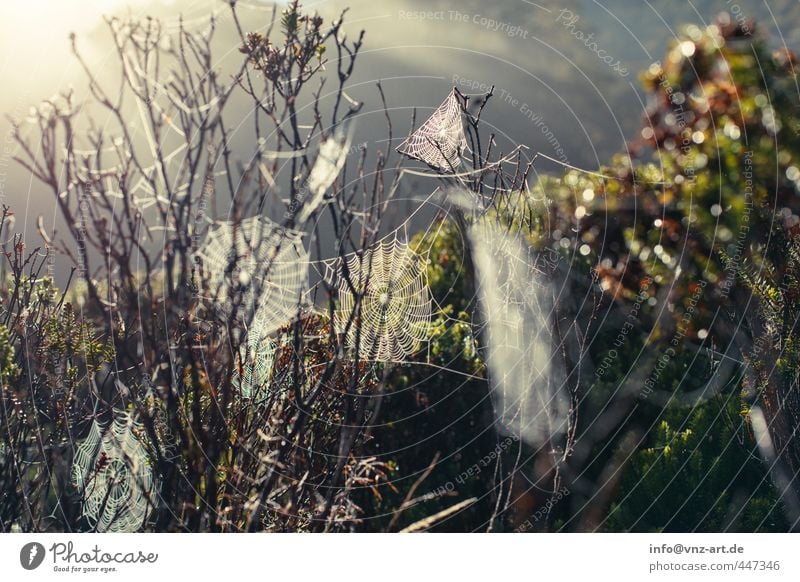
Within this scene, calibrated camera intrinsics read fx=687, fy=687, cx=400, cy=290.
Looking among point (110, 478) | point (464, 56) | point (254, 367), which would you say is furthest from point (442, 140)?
point (110, 478)

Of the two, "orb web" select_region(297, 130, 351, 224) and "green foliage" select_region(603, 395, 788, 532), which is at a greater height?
"orb web" select_region(297, 130, 351, 224)

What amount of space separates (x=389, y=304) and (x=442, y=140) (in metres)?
0.79

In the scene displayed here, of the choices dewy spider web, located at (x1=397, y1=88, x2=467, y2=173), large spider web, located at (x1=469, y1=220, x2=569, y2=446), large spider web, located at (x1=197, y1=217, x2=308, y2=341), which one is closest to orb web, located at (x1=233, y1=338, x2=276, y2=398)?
large spider web, located at (x1=197, y1=217, x2=308, y2=341)

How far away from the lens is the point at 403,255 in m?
2.68

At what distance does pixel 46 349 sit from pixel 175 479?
705mm

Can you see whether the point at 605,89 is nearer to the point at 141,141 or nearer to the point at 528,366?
the point at 528,366

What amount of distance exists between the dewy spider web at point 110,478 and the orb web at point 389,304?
76 centimetres

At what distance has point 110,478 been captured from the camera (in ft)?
7.02

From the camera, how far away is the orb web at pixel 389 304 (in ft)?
7.98

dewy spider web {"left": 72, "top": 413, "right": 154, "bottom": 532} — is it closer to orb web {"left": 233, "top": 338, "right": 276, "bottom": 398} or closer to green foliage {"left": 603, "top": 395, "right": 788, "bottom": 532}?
orb web {"left": 233, "top": 338, "right": 276, "bottom": 398}

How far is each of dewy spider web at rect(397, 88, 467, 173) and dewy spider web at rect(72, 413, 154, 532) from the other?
127 cm

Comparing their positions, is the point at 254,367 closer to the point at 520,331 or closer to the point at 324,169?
the point at 324,169

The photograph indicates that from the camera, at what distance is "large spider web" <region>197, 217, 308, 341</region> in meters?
1.89
